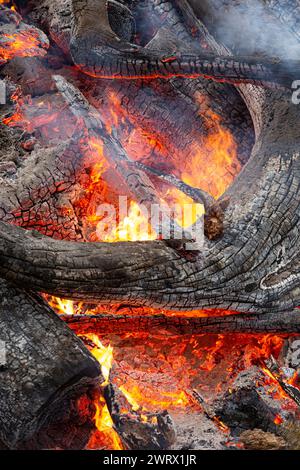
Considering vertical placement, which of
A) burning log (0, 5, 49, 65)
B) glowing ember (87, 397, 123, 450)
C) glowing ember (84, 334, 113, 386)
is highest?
burning log (0, 5, 49, 65)

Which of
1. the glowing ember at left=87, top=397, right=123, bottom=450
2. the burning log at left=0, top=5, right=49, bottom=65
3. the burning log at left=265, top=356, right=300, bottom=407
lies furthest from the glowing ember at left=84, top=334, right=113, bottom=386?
the burning log at left=0, top=5, right=49, bottom=65

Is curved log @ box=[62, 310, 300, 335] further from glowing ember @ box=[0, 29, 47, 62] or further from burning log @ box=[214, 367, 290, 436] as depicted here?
glowing ember @ box=[0, 29, 47, 62]

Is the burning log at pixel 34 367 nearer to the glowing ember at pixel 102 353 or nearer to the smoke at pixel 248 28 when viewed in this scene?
the glowing ember at pixel 102 353

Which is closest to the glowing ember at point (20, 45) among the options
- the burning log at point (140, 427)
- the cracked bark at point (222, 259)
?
the cracked bark at point (222, 259)

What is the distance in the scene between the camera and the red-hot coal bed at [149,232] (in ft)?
8.66

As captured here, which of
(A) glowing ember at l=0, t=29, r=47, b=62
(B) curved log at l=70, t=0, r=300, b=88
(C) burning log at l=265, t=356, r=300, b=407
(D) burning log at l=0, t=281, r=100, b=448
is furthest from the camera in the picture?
(A) glowing ember at l=0, t=29, r=47, b=62

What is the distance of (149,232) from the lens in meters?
3.63

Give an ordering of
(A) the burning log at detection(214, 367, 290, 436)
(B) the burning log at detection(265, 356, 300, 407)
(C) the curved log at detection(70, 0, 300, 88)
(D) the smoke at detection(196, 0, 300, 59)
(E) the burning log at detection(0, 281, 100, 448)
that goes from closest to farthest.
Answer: (E) the burning log at detection(0, 281, 100, 448), (A) the burning log at detection(214, 367, 290, 436), (B) the burning log at detection(265, 356, 300, 407), (C) the curved log at detection(70, 0, 300, 88), (D) the smoke at detection(196, 0, 300, 59)

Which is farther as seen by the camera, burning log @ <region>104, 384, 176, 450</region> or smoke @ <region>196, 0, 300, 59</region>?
smoke @ <region>196, 0, 300, 59</region>

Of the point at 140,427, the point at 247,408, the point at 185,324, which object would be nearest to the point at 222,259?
the point at 185,324

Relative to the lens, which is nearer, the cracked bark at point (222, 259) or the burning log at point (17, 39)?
the cracked bark at point (222, 259)

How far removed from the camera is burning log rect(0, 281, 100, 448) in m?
2.44

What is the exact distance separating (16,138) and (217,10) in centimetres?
167

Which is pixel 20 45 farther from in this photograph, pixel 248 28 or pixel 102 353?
pixel 102 353
